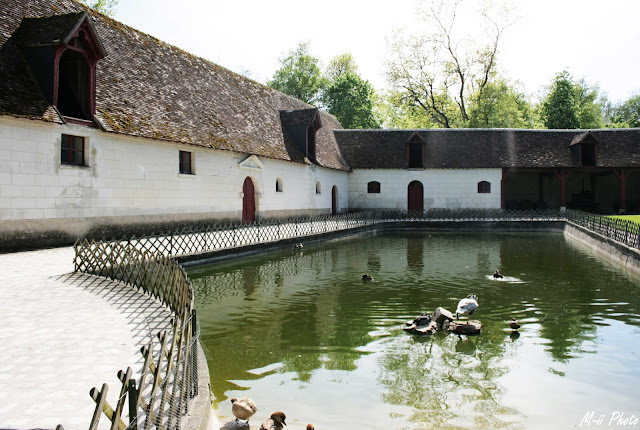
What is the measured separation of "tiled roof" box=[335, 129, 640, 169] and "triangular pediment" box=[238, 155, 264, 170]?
14214mm

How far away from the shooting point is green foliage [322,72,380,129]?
53281 millimetres

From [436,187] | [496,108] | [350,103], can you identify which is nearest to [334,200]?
[436,187]

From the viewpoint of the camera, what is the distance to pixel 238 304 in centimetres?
1077

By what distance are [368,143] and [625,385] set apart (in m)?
34.1

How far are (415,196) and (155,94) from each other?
22948 mm

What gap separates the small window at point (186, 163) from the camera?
2084 cm

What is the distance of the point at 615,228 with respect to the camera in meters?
18.6

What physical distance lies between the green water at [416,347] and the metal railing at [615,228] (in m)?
1.54

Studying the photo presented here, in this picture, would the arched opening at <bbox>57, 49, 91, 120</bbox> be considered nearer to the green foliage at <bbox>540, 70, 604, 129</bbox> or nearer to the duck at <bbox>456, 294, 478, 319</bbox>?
the duck at <bbox>456, 294, 478, 319</bbox>

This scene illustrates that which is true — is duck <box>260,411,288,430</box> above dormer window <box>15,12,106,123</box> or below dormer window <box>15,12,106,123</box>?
below

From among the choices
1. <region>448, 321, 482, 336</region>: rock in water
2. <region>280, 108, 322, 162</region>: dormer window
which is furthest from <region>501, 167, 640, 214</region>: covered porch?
<region>448, 321, 482, 336</region>: rock in water

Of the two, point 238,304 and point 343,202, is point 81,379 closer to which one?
point 238,304

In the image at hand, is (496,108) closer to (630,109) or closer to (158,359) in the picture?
(630,109)

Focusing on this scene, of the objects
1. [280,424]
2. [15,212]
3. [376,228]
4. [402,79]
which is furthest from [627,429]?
[402,79]
